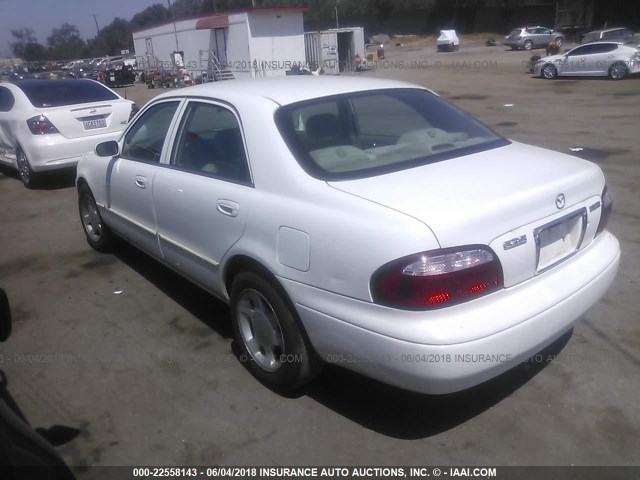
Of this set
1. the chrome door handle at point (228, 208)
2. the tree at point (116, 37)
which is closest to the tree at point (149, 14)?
the tree at point (116, 37)

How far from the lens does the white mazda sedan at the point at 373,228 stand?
8.49 feet

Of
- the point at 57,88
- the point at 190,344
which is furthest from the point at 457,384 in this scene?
the point at 57,88

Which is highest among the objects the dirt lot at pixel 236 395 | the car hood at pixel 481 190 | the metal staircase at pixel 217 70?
the car hood at pixel 481 190

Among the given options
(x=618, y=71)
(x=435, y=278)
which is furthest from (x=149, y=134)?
(x=618, y=71)

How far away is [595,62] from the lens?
71.6 ft

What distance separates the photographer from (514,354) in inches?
107

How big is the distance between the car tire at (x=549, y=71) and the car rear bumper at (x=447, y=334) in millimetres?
22398

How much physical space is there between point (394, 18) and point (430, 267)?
73283 millimetres

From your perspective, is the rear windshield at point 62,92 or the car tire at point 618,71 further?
the car tire at point 618,71

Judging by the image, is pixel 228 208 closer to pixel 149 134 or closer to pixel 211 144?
pixel 211 144

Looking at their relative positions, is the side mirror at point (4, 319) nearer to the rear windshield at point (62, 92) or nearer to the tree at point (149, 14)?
the rear windshield at point (62, 92)

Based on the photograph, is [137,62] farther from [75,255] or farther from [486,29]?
[75,255]

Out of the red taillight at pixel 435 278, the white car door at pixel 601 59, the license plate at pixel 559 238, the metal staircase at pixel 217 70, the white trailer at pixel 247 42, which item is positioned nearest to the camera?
the red taillight at pixel 435 278

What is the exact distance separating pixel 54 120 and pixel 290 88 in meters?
5.85
